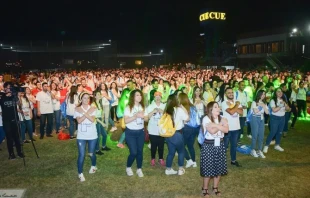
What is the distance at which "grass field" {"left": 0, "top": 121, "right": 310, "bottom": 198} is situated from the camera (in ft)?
18.9

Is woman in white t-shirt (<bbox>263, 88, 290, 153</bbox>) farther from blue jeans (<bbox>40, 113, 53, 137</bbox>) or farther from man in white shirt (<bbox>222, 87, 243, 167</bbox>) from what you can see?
blue jeans (<bbox>40, 113, 53, 137</bbox>)

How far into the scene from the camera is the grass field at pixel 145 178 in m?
5.75

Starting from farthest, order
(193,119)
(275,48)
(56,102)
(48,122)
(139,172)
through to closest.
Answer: (275,48)
(56,102)
(48,122)
(193,119)
(139,172)

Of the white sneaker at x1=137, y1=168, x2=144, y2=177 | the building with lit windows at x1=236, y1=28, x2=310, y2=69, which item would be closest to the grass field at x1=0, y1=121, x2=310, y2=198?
A: the white sneaker at x1=137, y1=168, x2=144, y2=177

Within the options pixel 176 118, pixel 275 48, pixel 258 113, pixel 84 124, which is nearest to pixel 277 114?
pixel 258 113

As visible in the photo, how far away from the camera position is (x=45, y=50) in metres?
49.6

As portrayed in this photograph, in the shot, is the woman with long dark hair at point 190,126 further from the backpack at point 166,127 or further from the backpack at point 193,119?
the backpack at point 166,127

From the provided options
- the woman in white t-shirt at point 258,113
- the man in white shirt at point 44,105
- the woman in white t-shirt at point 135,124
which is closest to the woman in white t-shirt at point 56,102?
the man in white shirt at point 44,105

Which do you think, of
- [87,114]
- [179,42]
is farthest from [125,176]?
[179,42]

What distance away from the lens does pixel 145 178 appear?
21.2ft

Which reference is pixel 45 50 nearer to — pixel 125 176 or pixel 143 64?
pixel 143 64

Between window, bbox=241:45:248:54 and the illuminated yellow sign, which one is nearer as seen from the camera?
window, bbox=241:45:248:54

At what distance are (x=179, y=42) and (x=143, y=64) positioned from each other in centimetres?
936

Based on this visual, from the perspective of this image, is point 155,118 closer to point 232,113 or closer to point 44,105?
point 232,113
